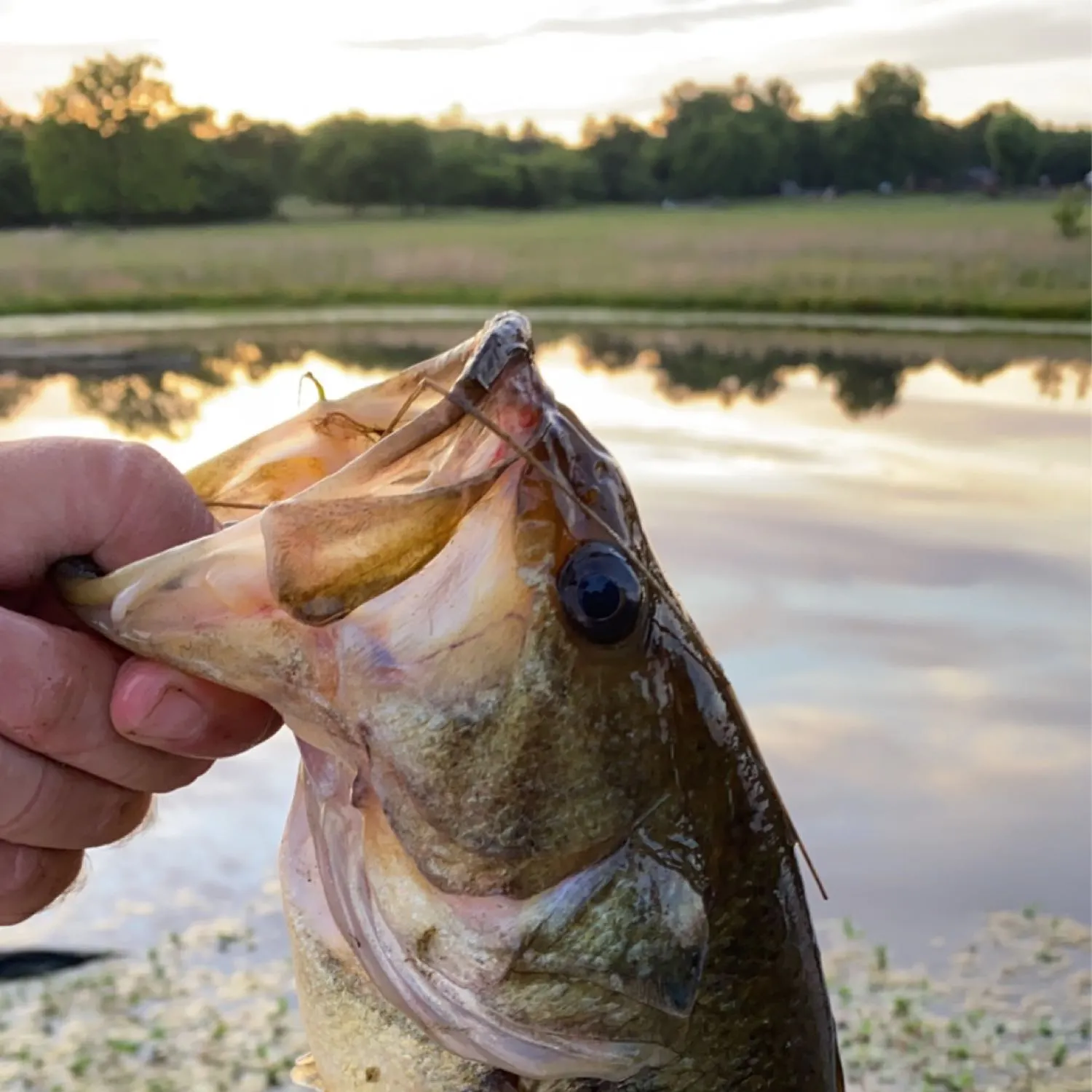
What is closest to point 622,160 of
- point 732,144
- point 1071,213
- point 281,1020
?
point 732,144

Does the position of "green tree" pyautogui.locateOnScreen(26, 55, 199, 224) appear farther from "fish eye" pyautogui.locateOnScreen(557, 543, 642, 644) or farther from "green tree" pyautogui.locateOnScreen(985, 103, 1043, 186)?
"fish eye" pyautogui.locateOnScreen(557, 543, 642, 644)

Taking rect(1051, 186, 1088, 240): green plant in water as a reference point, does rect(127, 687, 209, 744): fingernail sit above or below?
below

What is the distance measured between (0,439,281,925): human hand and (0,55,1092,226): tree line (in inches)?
1209

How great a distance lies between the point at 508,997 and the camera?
136 centimetres

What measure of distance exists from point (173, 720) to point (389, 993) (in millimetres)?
428

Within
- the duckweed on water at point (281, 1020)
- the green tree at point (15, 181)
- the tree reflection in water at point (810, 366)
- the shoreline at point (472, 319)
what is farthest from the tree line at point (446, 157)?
the duckweed on water at point (281, 1020)

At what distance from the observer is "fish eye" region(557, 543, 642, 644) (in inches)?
52.5

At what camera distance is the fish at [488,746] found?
1.29m

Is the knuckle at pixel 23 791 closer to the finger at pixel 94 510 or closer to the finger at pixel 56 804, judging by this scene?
the finger at pixel 56 804

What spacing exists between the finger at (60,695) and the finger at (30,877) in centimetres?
21

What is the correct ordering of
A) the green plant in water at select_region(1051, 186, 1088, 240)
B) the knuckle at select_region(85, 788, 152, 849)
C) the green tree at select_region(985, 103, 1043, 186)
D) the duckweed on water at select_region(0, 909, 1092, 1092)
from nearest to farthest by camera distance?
the knuckle at select_region(85, 788, 152, 849) < the duckweed on water at select_region(0, 909, 1092, 1092) < the green plant in water at select_region(1051, 186, 1088, 240) < the green tree at select_region(985, 103, 1043, 186)

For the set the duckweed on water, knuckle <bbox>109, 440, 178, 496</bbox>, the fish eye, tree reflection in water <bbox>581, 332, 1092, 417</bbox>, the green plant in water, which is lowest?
the duckweed on water

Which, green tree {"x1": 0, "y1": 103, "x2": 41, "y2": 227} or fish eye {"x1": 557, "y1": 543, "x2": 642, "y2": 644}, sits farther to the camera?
green tree {"x1": 0, "y1": 103, "x2": 41, "y2": 227}

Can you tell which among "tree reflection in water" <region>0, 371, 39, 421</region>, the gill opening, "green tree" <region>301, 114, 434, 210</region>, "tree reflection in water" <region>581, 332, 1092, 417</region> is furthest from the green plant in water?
Result: the gill opening
